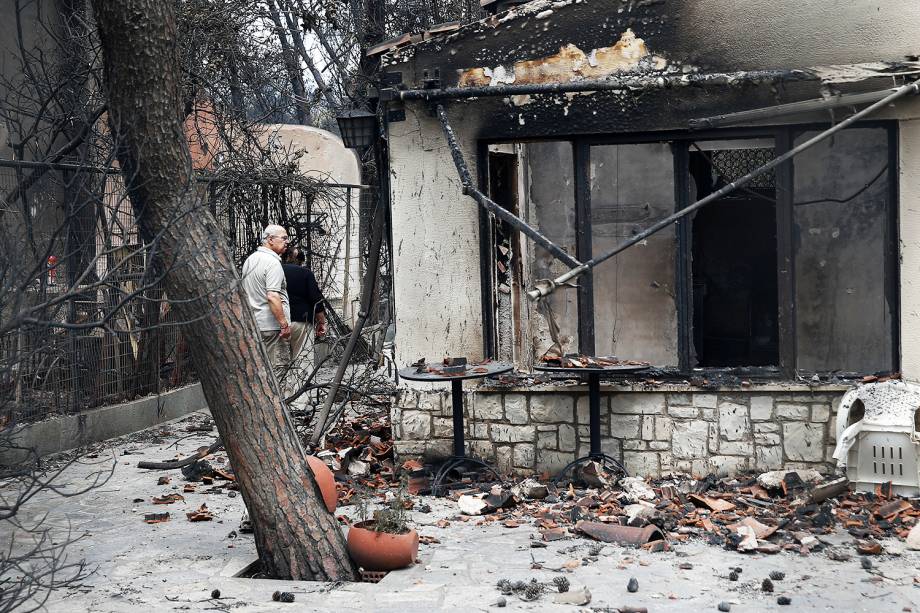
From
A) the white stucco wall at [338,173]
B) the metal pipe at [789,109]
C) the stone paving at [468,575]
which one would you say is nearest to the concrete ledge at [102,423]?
the stone paving at [468,575]

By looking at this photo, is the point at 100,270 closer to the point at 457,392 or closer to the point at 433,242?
the point at 433,242

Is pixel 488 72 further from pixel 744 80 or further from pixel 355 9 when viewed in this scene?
pixel 355 9

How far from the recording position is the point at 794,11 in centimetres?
775

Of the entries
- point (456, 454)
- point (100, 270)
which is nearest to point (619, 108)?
point (456, 454)

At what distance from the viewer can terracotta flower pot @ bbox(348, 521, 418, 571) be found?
591 centimetres

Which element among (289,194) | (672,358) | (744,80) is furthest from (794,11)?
(289,194)

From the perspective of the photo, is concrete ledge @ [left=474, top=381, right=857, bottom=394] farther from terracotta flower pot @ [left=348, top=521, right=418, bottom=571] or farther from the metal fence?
the metal fence

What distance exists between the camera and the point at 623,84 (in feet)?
25.8

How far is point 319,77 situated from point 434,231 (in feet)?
49.7

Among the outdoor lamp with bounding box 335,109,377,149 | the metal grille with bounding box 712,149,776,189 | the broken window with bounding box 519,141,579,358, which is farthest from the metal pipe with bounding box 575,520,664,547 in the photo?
the metal grille with bounding box 712,149,776,189

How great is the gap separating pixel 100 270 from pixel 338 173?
6.27 metres

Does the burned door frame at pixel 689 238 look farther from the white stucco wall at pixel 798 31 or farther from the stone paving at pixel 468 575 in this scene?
the stone paving at pixel 468 575

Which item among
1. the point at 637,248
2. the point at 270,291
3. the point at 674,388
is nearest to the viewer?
the point at 674,388

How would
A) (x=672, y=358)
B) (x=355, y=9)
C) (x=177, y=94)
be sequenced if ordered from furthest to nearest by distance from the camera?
1. (x=355, y=9)
2. (x=672, y=358)
3. (x=177, y=94)
